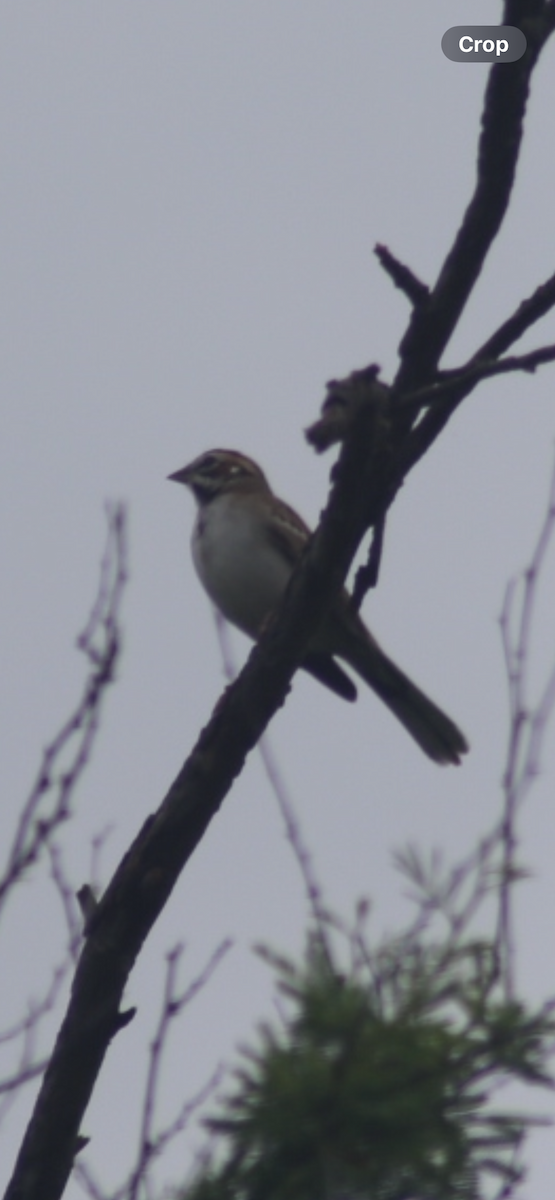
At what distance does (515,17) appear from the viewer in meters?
3.34

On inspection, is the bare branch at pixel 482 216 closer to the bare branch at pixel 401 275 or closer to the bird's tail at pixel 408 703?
the bare branch at pixel 401 275

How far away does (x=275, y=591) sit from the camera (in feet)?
28.4

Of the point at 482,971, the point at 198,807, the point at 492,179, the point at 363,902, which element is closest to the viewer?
the point at 482,971

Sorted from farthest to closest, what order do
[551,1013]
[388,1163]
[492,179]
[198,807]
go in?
[198,807] → [492,179] → [551,1013] → [388,1163]

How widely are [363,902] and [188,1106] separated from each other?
1.47 meters

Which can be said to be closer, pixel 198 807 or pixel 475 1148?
pixel 475 1148

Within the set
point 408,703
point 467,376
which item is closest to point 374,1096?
point 467,376

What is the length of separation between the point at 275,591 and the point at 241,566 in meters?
0.19

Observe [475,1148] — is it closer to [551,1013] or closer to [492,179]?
[551,1013]

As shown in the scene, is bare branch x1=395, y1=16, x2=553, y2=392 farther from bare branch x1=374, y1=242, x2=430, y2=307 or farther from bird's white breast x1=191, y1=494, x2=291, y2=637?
bird's white breast x1=191, y1=494, x2=291, y2=637

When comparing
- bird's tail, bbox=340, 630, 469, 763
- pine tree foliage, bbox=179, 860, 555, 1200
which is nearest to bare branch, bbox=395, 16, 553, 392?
pine tree foliage, bbox=179, 860, 555, 1200

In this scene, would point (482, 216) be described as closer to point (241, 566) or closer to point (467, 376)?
point (467, 376)

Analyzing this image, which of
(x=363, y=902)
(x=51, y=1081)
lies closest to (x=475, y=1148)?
(x=363, y=902)

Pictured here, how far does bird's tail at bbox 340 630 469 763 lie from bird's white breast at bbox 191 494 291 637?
0.48m
